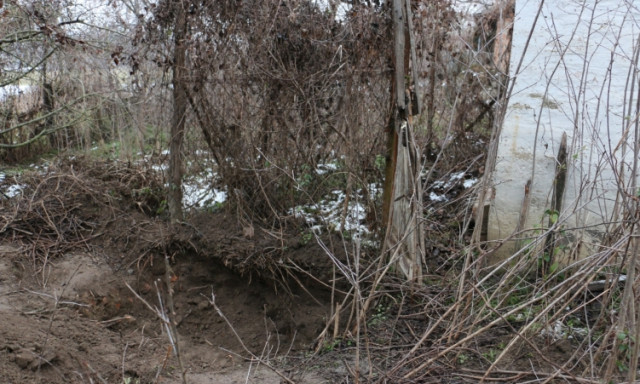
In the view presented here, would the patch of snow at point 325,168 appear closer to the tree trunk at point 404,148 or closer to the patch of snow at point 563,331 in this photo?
the tree trunk at point 404,148

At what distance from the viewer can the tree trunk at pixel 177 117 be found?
5.41 m

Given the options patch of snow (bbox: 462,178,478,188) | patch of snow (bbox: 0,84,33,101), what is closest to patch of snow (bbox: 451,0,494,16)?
patch of snow (bbox: 462,178,478,188)

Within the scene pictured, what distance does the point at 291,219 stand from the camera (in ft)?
18.6

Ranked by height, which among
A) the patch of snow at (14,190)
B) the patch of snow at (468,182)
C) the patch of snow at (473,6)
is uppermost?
the patch of snow at (473,6)

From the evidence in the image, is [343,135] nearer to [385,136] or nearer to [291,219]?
[385,136]

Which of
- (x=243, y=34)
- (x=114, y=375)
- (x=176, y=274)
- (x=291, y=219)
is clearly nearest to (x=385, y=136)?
(x=291, y=219)

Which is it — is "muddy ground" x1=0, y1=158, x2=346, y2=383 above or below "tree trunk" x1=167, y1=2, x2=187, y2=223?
below

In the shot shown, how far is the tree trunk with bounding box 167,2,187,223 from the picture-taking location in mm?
5410

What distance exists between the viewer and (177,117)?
5.75 metres

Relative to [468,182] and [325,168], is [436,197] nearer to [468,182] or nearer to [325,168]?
[468,182]

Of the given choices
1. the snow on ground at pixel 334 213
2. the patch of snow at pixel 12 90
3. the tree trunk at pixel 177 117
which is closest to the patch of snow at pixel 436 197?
the snow on ground at pixel 334 213

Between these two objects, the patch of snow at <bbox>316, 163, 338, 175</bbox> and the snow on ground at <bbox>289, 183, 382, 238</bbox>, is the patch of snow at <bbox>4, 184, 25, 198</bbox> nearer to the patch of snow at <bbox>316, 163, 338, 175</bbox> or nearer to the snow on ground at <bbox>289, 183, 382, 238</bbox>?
the snow on ground at <bbox>289, 183, 382, 238</bbox>

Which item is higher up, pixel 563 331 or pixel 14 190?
pixel 14 190

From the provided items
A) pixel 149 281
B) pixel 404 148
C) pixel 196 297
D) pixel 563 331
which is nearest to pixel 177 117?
pixel 149 281
